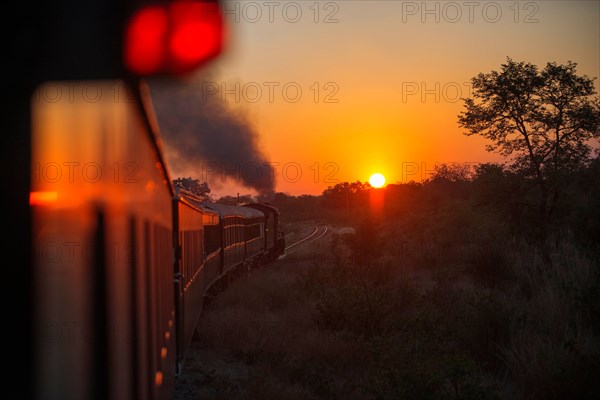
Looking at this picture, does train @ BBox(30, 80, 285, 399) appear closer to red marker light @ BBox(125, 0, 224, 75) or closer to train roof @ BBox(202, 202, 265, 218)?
red marker light @ BBox(125, 0, 224, 75)

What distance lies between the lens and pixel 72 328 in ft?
6.54

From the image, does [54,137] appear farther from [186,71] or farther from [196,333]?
[196,333]

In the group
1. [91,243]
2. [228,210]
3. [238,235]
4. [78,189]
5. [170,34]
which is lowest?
[238,235]

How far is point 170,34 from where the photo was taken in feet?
10.1

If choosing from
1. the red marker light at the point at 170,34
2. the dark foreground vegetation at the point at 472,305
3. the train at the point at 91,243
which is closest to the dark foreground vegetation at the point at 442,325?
the dark foreground vegetation at the point at 472,305

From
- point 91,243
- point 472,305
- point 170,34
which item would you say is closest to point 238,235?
point 472,305

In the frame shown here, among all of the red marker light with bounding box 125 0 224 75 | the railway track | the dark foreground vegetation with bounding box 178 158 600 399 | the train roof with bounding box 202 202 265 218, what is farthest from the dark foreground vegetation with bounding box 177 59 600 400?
the railway track

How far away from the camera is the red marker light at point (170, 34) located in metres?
2.50

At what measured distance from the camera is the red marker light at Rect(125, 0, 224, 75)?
2504 millimetres

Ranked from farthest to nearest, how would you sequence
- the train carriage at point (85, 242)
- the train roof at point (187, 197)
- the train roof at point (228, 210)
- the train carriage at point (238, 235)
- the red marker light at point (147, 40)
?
the train carriage at point (238, 235) < the train roof at point (228, 210) < the train roof at point (187, 197) < the red marker light at point (147, 40) < the train carriage at point (85, 242)

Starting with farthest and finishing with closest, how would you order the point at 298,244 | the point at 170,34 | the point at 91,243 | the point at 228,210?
the point at 298,244
the point at 228,210
the point at 170,34
the point at 91,243

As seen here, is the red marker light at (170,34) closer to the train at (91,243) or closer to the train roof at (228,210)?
the train at (91,243)

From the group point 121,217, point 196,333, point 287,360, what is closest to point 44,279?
point 121,217

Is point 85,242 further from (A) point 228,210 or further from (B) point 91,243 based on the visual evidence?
(A) point 228,210
